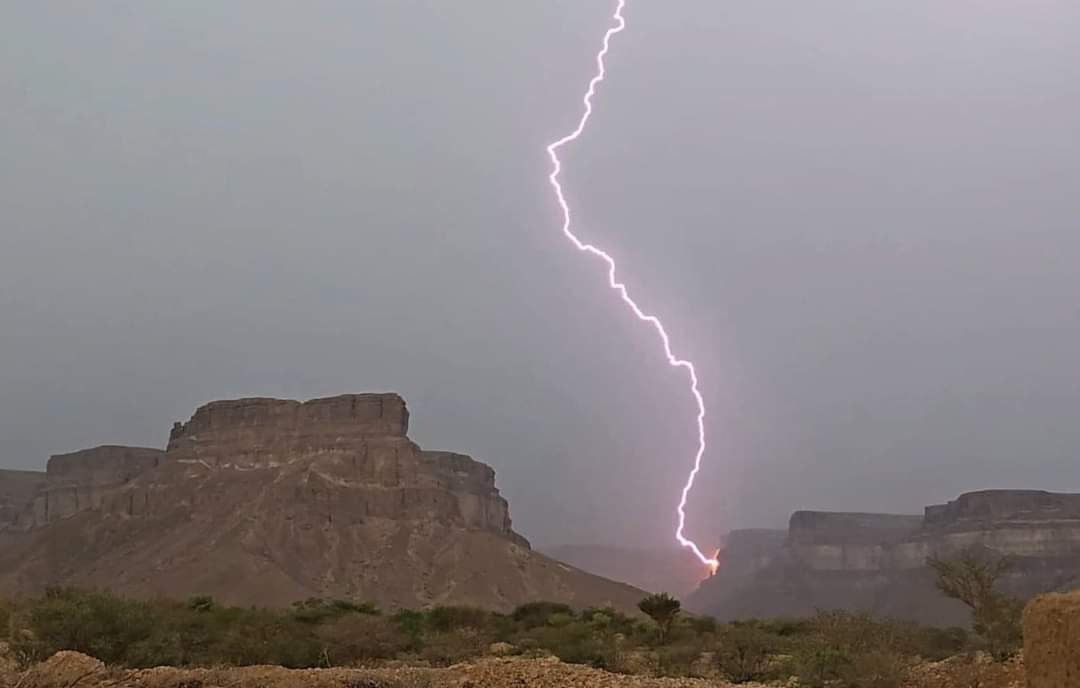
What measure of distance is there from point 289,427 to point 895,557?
83303mm

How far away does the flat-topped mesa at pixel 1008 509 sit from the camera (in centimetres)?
11588

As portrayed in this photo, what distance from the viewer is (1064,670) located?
9.25 meters

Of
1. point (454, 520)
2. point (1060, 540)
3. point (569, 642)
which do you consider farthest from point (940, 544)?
point (569, 642)

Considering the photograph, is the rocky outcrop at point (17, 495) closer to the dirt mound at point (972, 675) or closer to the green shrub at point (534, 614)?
the green shrub at point (534, 614)

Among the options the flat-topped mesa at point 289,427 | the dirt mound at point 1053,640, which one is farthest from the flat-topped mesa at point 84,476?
the dirt mound at point 1053,640

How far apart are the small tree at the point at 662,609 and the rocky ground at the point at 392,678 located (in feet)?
57.5

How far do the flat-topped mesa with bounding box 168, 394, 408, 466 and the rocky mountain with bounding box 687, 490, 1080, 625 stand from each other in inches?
2024

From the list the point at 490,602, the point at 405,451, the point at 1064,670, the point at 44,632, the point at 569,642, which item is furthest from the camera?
the point at 405,451

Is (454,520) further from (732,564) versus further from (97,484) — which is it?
(732,564)

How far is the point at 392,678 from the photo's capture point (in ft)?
47.8

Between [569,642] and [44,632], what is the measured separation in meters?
13.0

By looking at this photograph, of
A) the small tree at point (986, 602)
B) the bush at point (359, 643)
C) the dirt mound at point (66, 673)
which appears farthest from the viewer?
the bush at point (359, 643)

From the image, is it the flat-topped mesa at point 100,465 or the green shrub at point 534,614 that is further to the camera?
the flat-topped mesa at point 100,465

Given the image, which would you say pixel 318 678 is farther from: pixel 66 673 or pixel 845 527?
pixel 845 527
